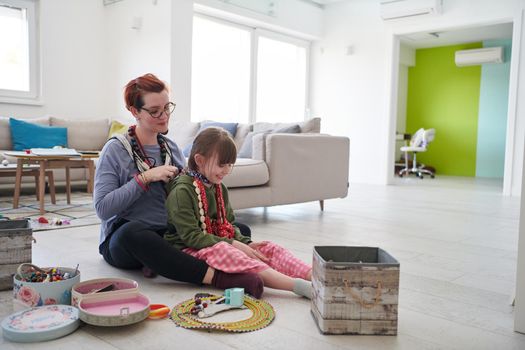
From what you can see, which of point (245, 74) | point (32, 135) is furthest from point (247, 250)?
point (245, 74)

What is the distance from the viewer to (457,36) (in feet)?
27.7

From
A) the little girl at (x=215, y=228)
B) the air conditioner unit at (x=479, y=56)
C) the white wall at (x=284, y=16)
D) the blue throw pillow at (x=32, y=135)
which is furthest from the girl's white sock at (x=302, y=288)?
the air conditioner unit at (x=479, y=56)

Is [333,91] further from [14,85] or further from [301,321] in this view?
[301,321]

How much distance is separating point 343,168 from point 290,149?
2.12 feet

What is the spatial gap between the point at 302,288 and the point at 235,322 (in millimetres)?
325

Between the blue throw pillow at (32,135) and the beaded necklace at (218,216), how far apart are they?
3.55 m

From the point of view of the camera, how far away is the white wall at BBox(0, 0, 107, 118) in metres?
5.47

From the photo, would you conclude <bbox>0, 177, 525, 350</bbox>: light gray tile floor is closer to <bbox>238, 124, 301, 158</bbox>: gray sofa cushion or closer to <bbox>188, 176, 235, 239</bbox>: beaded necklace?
<bbox>188, 176, 235, 239</bbox>: beaded necklace

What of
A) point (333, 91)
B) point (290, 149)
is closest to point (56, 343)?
point (290, 149)

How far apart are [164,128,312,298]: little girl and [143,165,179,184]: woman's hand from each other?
4 cm

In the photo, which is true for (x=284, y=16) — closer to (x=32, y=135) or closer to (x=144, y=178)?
(x=32, y=135)

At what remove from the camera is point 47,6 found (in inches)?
215

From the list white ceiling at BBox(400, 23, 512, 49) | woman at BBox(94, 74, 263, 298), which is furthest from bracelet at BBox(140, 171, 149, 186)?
white ceiling at BBox(400, 23, 512, 49)

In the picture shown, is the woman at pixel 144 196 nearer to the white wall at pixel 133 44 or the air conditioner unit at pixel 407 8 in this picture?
the white wall at pixel 133 44
